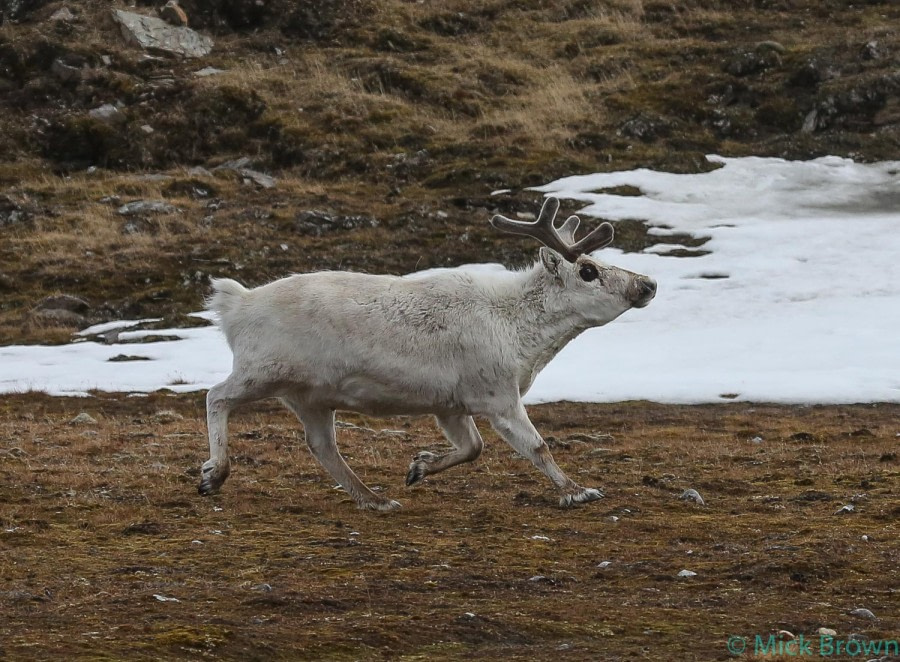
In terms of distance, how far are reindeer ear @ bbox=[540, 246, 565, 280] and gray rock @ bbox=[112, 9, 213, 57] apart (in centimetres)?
3510

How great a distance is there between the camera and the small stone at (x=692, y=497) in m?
11.2

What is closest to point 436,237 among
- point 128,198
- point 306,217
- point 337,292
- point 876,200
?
point 306,217

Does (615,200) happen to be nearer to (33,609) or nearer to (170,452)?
(170,452)

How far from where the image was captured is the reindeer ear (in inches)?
469

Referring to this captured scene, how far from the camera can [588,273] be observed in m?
12.1

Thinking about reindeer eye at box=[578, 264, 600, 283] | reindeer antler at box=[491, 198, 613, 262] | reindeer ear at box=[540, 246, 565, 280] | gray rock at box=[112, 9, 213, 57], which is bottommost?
reindeer eye at box=[578, 264, 600, 283]

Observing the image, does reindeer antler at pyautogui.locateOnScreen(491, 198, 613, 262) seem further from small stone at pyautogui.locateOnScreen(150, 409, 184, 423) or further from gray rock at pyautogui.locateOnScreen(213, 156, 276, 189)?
gray rock at pyautogui.locateOnScreen(213, 156, 276, 189)

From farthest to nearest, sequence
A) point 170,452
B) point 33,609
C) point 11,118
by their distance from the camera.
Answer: point 11,118
point 170,452
point 33,609

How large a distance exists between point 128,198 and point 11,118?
7.53 meters

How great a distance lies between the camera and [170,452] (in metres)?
14.4

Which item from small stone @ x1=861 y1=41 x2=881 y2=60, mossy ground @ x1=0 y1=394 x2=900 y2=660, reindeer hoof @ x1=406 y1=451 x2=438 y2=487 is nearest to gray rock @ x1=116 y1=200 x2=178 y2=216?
mossy ground @ x1=0 y1=394 x2=900 y2=660

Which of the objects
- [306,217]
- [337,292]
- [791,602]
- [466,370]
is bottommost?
[791,602]

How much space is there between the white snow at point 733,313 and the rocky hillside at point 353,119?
5.14 feet

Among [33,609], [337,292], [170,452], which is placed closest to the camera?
[33,609]
